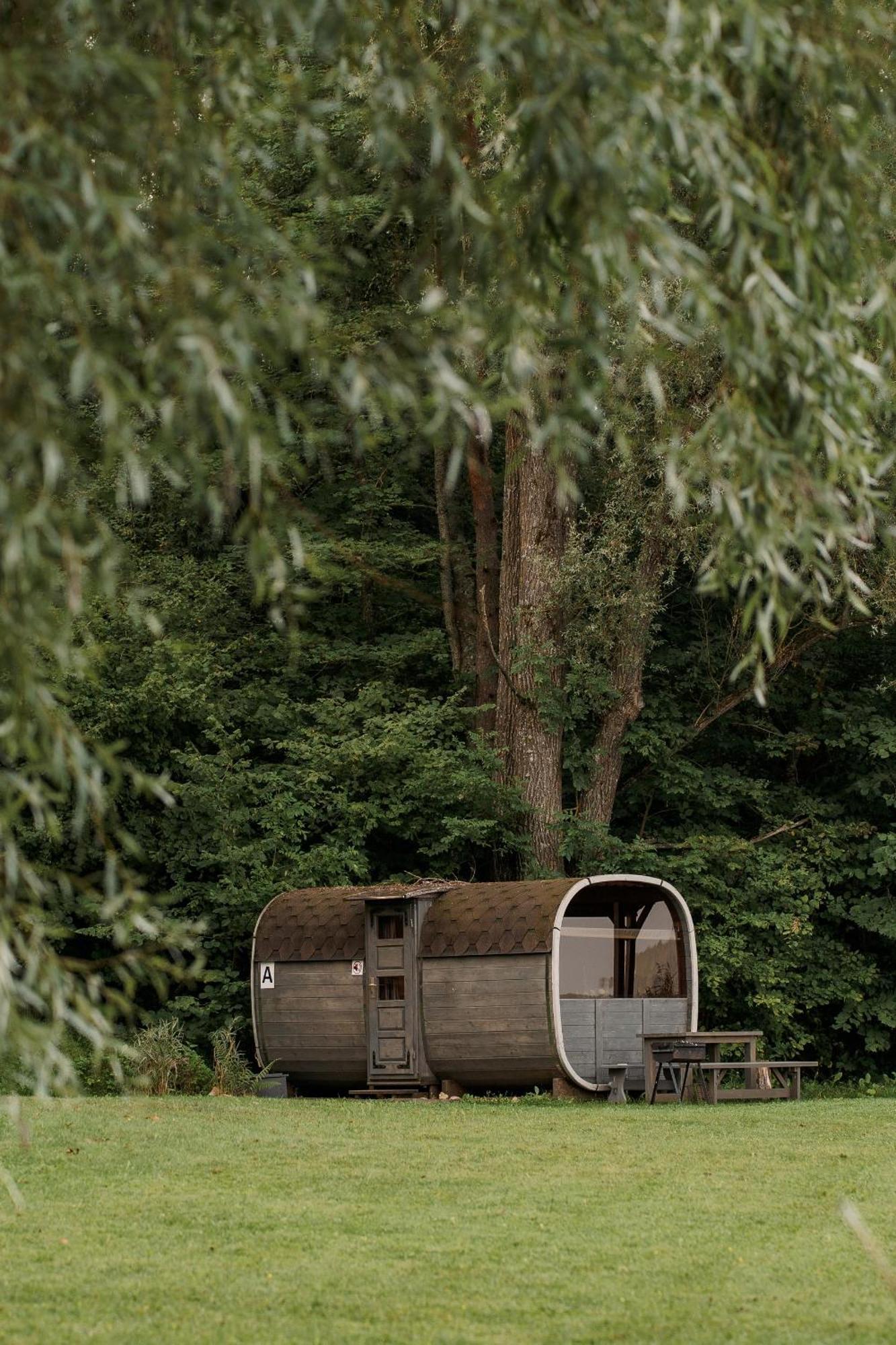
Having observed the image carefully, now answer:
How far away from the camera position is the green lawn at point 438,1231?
6484 mm

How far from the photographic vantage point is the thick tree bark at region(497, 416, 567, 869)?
18.4 m

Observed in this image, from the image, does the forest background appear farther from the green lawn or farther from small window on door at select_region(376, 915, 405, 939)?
the green lawn

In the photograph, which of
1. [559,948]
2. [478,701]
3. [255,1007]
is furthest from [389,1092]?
[478,701]

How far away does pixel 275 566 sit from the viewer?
14.6ft

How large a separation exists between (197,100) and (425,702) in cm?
1458

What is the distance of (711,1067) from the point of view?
1562cm

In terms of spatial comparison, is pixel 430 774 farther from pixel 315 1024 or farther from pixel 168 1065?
pixel 168 1065

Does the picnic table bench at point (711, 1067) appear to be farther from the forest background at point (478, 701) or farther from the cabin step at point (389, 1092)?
the forest background at point (478, 701)

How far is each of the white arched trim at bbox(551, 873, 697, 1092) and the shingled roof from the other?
0.08 metres

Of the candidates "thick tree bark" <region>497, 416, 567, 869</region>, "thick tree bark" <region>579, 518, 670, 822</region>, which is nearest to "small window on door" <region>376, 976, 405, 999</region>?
"thick tree bark" <region>497, 416, 567, 869</region>

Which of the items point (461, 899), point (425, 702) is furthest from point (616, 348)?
point (425, 702)

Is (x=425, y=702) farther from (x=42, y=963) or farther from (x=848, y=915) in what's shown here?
(x=42, y=963)

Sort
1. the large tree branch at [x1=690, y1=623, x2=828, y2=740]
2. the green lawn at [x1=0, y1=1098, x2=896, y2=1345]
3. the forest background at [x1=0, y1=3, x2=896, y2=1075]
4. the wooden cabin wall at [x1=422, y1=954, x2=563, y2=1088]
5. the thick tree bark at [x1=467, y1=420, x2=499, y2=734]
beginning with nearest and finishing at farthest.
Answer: the green lawn at [x1=0, y1=1098, x2=896, y2=1345], the wooden cabin wall at [x1=422, y1=954, x2=563, y2=1088], the forest background at [x1=0, y1=3, x2=896, y2=1075], the large tree branch at [x1=690, y1=623, x2=828, y2=740], the thick tree bark at [x1=467, y1=420, x2=499, y2=734]

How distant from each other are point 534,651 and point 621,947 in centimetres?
317
